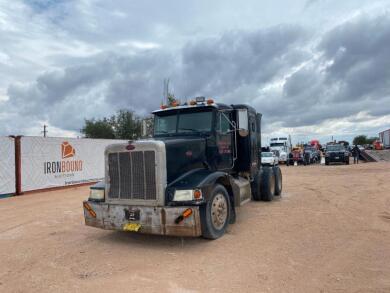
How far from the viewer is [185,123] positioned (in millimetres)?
7578

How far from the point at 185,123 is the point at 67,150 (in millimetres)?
11097

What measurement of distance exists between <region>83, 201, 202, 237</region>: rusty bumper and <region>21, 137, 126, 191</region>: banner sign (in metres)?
8.76

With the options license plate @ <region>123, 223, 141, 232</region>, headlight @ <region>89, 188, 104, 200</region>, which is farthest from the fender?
headlight @ <region>89, 188, 104, 200</region>

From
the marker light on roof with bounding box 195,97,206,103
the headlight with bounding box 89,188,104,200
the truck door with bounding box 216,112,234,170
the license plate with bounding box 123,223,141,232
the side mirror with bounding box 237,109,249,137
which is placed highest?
the marker light on roof with bounding box 195,97,206,103

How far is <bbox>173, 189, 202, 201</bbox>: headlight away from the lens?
579cm

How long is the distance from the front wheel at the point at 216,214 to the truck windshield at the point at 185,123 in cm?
148

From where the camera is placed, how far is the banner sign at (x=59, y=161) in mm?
14852

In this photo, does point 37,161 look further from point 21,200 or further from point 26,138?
point 21,200

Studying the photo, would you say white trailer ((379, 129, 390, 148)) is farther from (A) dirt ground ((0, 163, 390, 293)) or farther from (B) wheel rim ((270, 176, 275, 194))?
(A) dirt ground ((0, 163, 390, 293))

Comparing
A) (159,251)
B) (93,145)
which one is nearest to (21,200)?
(93,145)

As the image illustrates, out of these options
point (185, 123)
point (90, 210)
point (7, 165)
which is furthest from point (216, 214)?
point (7, 165)

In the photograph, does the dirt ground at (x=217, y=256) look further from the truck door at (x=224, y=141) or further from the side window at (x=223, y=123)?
the side window at (x=223, y=123)

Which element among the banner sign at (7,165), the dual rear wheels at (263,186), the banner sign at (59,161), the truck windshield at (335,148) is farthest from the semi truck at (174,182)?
the truck windshield at (335,148)

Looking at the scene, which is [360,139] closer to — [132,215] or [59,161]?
[59,161]
